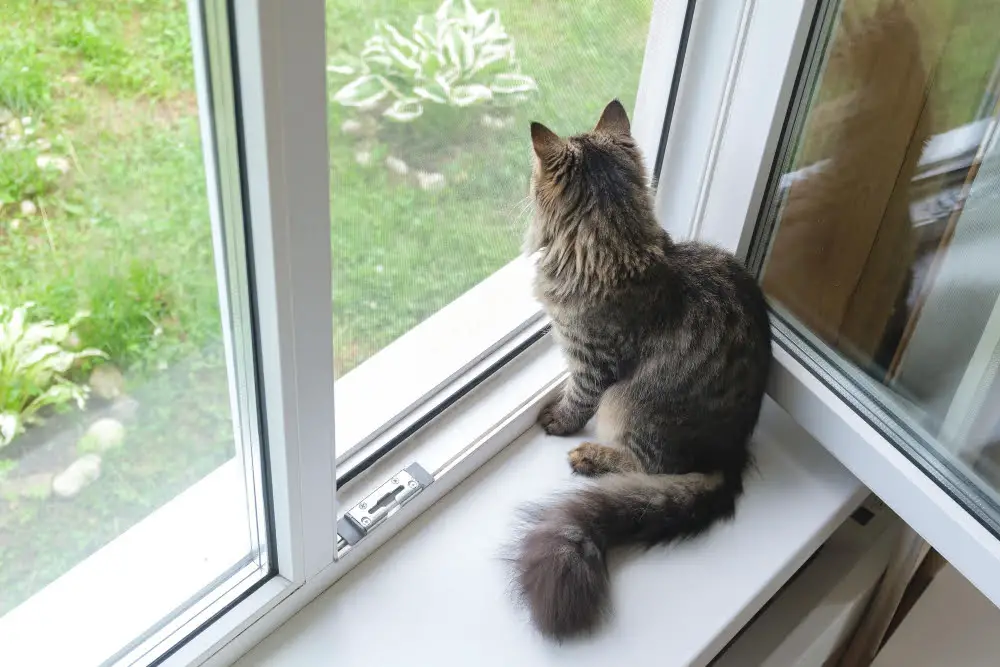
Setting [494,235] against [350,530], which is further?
[494,235]

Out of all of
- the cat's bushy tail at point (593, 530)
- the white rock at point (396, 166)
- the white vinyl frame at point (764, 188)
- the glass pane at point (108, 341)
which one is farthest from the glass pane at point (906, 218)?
the glass pane at point (108, 341)

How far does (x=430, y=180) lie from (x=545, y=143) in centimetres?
15

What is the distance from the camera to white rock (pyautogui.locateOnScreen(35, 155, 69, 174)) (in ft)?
2.19

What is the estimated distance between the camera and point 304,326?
2.66 feet

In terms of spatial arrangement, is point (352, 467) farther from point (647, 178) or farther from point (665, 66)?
point (665, 66)

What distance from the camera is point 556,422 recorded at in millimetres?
1241

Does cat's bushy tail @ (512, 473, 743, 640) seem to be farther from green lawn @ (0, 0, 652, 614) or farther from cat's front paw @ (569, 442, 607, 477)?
green lawn @ (0, 0, 652, 614)

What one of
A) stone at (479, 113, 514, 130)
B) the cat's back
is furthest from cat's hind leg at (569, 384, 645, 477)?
stone at (479, 113, 514, 130)

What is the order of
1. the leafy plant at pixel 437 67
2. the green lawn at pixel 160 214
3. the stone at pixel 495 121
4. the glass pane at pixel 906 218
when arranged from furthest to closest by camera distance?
the stone at pixel 495 121
the glass pane at pixel 906 218
the leafy plant at pixel 437 67
the green lawn at pixel 160 214

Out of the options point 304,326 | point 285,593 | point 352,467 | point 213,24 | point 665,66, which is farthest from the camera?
point 665,66

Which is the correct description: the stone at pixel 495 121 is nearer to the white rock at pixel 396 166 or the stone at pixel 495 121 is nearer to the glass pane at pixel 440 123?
the glass pane at pixel 440 123

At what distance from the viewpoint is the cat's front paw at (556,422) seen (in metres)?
1.24

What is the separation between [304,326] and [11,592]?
1.25 feet

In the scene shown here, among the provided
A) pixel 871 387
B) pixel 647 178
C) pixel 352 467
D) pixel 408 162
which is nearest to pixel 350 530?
pixel 352 467
